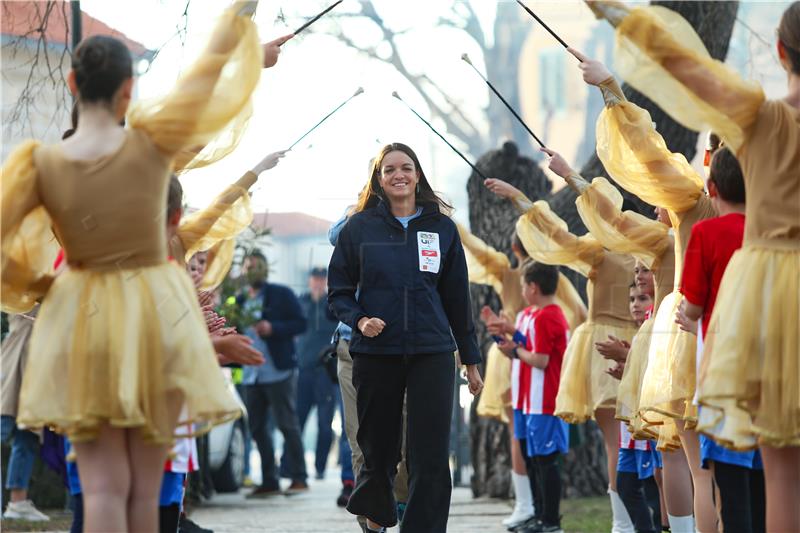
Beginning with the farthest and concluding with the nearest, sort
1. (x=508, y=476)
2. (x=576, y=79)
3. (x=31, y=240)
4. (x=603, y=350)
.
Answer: (x=576, y=79), (x=508, y=476), (x=603, y=350), (x=31, y=240)

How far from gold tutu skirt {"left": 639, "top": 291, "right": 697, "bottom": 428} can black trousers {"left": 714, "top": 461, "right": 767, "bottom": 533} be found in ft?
1.62

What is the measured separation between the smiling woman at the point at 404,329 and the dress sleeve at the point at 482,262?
3624 mm

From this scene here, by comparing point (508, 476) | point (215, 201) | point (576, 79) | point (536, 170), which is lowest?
point (508, 476)

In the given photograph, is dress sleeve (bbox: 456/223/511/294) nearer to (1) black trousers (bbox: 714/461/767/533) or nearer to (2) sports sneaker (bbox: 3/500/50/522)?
(2) sports sneaker (bbox: 3/500/50/522)

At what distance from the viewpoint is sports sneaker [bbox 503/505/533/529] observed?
9.64 metres

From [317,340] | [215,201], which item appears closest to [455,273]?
[215,201]

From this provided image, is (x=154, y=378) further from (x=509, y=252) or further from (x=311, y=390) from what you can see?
(x=311, y=390)

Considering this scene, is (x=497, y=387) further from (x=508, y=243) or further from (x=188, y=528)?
(x=188, y=528)

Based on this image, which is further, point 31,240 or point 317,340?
point 317,340

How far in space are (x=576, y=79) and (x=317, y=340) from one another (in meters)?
12.0

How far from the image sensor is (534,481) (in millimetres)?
10109

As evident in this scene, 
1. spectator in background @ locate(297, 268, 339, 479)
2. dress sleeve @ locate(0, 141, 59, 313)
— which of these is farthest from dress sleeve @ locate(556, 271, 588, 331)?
dress sleeve @ locate(0, 141, 59, 313)

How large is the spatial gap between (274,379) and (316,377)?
2353 mm

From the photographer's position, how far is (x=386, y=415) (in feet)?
21.4
